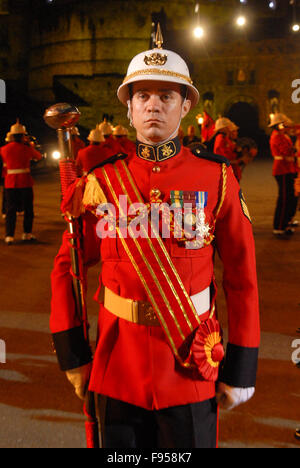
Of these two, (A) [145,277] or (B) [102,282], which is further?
(B) [102,282]

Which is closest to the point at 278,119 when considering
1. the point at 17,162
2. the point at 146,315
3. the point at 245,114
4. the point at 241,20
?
the point at 17,162

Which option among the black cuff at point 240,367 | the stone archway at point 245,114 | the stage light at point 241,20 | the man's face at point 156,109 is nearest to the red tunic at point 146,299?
the black cuff at point 240,367

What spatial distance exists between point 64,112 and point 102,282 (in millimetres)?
685

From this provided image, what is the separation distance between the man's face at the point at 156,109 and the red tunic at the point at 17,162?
7449 millimetres

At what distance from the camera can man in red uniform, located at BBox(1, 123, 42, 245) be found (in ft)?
29.1

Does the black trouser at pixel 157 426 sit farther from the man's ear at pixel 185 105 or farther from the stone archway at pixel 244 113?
the stone archway at pixel 244 113

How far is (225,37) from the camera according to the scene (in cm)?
3812

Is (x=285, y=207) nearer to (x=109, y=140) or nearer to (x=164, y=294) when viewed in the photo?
(x=109, y=140)

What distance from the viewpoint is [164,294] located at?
1783 mm

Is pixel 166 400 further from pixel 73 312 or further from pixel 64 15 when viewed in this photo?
pixel 64 15

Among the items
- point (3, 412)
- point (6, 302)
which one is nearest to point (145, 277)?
point (3, 412)

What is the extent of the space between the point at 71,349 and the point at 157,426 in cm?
43

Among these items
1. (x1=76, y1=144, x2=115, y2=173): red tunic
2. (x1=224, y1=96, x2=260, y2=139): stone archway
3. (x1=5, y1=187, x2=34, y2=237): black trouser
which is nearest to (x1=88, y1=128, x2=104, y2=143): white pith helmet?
(x1=76, y1=144, x2=115, y2=173): red tunic

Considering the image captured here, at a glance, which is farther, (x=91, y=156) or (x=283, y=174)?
(x=91, y=156)
